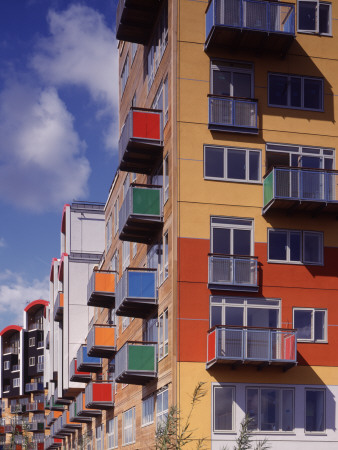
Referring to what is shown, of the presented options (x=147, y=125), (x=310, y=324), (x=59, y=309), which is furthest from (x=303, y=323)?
(x=59, y=309)

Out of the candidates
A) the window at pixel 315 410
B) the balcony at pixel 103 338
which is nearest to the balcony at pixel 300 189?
the window at pixel 315 410

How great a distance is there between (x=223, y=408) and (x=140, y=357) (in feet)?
17.4

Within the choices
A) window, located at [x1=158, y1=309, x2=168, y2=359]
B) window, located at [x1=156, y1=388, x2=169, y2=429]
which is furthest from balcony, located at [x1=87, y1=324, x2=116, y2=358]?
window, located at [x1=158, y1=309, x2=168, y2=359]

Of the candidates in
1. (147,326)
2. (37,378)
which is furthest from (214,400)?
(37,378)

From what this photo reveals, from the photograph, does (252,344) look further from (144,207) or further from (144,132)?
(144,132)

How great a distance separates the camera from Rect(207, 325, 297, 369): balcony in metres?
32.0

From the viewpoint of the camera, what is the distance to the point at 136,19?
40.5 m

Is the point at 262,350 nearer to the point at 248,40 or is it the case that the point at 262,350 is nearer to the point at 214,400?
the point at 214,400

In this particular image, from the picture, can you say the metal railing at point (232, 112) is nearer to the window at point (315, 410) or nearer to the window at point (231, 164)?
the window at point (231, 164)

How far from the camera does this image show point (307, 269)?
34688mm

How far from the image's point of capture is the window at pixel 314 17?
36.8 m

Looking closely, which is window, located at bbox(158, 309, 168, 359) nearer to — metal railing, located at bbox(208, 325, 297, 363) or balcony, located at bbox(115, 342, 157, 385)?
balcony, located at bbox(115, 342, 157, 385)

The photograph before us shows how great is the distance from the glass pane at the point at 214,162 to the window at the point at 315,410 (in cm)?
879

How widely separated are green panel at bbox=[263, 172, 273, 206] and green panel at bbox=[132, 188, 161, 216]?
4.53 meters
